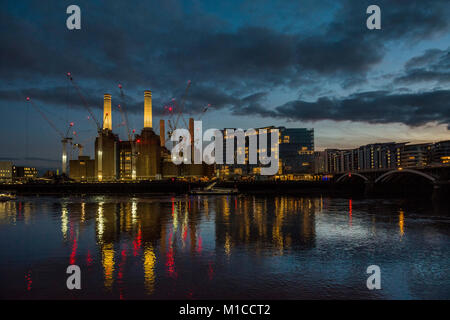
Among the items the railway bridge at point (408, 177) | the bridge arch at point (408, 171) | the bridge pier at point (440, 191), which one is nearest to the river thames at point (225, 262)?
the bridge pier at point (440, 191)

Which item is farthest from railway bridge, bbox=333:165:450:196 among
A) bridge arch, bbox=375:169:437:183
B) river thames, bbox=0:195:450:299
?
river thames, bbox=0:195:450:299

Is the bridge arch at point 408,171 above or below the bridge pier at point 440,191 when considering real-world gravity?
above

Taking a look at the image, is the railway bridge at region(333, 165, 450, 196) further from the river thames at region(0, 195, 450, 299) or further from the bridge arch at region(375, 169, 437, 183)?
the river thames at region(0, 195, 450, 299)

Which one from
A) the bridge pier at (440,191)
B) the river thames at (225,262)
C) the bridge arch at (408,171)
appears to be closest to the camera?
the river thames at (225,262)

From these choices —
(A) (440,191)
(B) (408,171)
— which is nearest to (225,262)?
(A) (440,191)

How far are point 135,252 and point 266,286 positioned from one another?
34.6 feet

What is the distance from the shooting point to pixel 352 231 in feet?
100

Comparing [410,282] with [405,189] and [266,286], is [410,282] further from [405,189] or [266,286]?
[405,189]

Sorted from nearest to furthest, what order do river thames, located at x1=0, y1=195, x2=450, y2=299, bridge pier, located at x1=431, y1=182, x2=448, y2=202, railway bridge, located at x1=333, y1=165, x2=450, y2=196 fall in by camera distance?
river thames, located at x1=0, y1=195, x2=450, y2=299, bridge pier, located at x1=431, y1=182, x2=448, y2=202, railway bridge, located at x1=333, y1=165, x2=450, y2=196

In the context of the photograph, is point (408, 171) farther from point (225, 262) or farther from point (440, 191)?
point (225, 262)

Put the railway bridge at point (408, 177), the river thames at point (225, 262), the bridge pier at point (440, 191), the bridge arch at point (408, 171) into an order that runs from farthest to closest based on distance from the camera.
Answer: the bridge arch at point (408, 171)
the railway bridge at point (408, 177)
the bridge pier at point (440, 191)
the river thames at point (225, 262)

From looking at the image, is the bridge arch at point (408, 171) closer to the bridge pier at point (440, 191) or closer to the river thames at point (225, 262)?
the bridge pier at point (440, 191)

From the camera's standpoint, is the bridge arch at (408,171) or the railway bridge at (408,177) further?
the bridge arch at (408,171)
